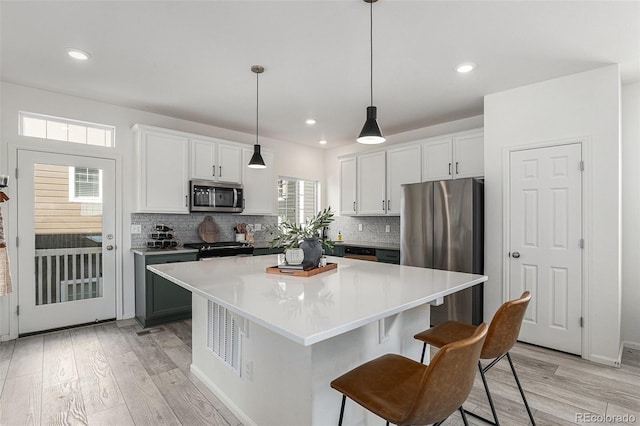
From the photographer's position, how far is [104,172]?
3881 millimetres

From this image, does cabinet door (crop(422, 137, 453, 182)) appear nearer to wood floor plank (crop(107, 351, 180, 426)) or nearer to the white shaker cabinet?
the white shaker cabinet

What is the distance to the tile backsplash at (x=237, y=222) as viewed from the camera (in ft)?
13.8

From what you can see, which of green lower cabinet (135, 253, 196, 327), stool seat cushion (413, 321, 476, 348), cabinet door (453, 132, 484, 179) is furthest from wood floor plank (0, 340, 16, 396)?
cabinet door (453, 132, 484, 179)

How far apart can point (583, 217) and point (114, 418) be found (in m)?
3.95

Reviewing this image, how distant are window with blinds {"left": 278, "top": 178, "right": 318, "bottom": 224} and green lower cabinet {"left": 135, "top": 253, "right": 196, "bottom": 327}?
6.99 feet

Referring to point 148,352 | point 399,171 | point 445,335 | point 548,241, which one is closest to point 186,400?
point 148,352

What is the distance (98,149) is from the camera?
385cm

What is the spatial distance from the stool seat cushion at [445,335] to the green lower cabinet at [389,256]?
7.70 ft

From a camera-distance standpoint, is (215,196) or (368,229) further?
(368,229)

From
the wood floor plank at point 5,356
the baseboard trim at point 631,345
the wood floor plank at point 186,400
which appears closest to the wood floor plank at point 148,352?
the wood floor plank at point 186,400

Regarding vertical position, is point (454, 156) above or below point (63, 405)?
above

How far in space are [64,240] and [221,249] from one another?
165 centimetres

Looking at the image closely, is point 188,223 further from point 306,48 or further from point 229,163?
point 306,48

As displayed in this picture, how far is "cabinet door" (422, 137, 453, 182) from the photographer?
4205 mm
